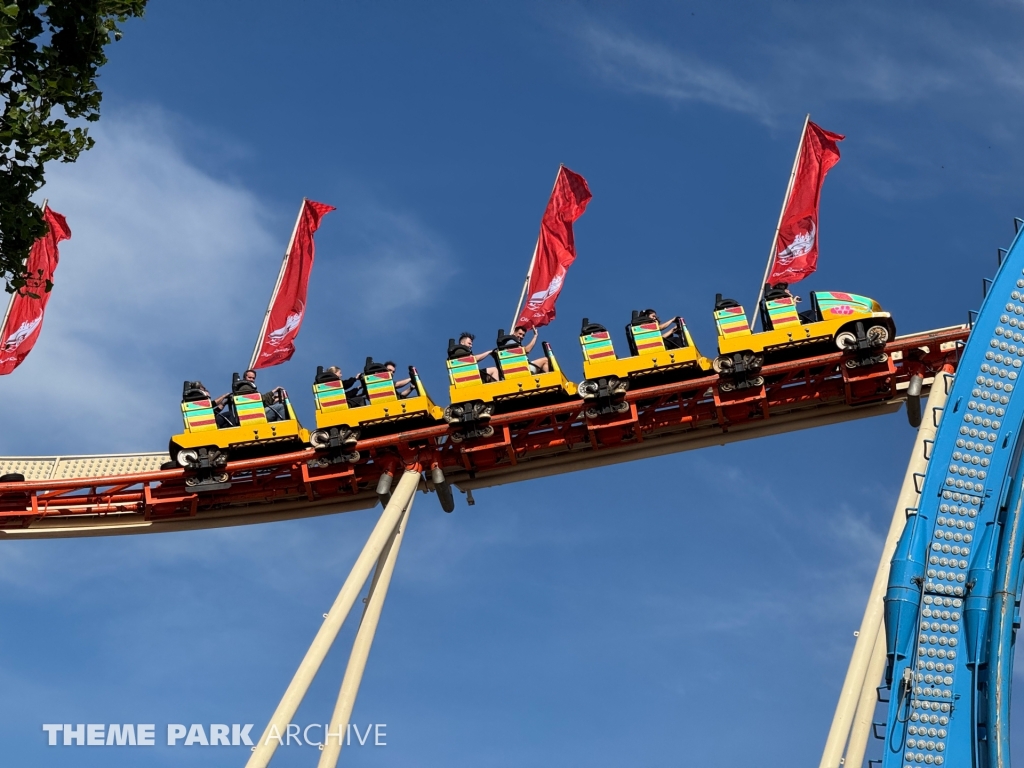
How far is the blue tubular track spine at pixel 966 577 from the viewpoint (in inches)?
412

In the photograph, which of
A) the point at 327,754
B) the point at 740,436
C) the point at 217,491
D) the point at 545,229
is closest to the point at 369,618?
the point at 327,754

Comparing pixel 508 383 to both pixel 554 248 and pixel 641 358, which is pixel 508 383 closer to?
pixel 641 358

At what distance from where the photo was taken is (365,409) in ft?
70.4

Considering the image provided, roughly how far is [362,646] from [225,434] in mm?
3843

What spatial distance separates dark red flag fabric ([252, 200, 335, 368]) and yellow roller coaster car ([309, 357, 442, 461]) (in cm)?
161

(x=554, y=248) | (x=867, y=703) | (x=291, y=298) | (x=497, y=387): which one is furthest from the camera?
(x=554, y=248)

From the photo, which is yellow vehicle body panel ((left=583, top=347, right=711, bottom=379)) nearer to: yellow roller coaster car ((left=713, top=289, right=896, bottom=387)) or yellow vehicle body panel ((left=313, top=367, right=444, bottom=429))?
yellow roller coaster car ((left=713, top=289, right=896, bottom=387))

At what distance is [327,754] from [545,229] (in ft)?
30.4

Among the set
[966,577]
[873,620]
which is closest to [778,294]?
[873,620]

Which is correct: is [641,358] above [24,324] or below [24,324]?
below

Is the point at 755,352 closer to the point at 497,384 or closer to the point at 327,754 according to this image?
the point at 497,384

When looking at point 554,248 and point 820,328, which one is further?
point 554,248

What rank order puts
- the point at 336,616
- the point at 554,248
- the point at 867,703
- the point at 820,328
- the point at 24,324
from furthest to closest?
the point at 554,248 → the point at 24,324 → the point at 820,328 → the point at 336,616 → the point at 867,703

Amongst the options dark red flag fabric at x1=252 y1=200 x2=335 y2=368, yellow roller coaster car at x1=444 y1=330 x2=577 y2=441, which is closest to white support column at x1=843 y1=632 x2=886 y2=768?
yellow roller coaster car at x1=444 y1=330 x2=577 y2=441
